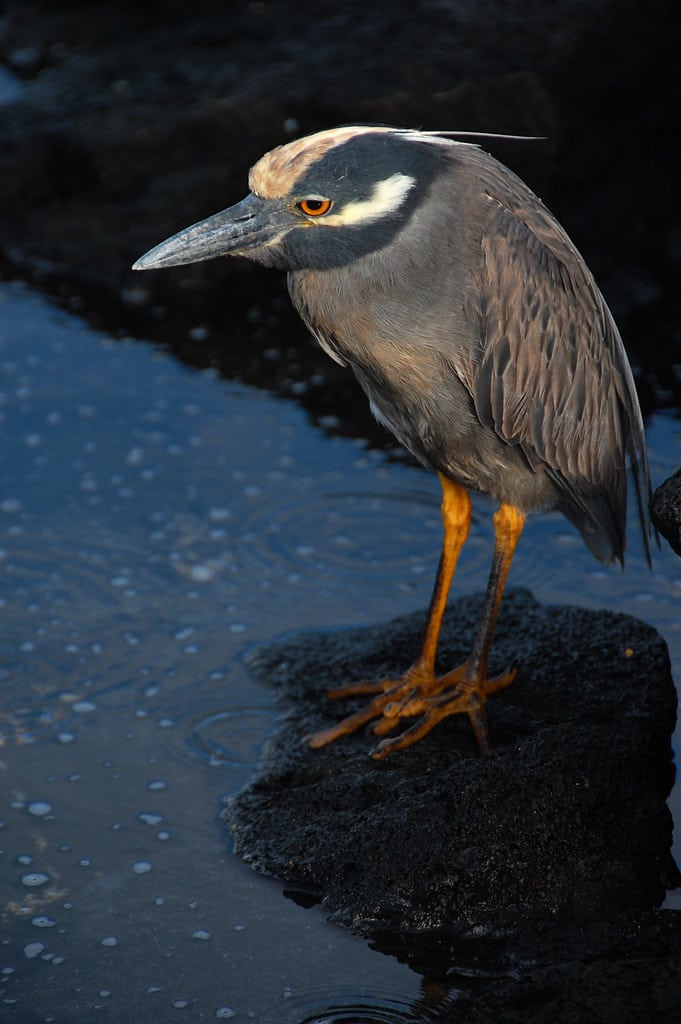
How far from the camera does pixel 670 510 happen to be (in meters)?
3.45

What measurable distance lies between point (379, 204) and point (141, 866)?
1.94 metres

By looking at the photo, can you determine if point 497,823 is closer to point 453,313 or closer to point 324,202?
point 453,313

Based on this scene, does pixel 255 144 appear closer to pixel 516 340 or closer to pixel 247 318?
pixel 247 318

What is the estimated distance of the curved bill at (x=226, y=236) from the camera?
365 centimetres

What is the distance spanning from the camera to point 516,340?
3.82m

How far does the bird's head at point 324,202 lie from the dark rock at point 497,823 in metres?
1.43

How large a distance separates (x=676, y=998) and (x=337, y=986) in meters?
0.93

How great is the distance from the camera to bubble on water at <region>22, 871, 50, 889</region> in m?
3.81

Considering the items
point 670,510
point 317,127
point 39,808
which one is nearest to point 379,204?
point 670,510

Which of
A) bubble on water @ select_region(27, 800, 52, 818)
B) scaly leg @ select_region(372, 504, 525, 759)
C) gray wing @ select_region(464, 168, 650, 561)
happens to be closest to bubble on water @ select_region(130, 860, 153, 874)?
bubble on water @ select_region(27, 800, 52, 818)

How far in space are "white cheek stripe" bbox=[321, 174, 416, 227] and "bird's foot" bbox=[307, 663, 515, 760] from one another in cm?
140

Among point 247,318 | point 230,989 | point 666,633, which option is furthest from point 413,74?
point 230,989

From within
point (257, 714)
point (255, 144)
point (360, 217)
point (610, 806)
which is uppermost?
point (360, 217)

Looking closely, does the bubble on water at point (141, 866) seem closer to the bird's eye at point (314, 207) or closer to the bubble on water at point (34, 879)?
the bubble on water at point (34, 879)
